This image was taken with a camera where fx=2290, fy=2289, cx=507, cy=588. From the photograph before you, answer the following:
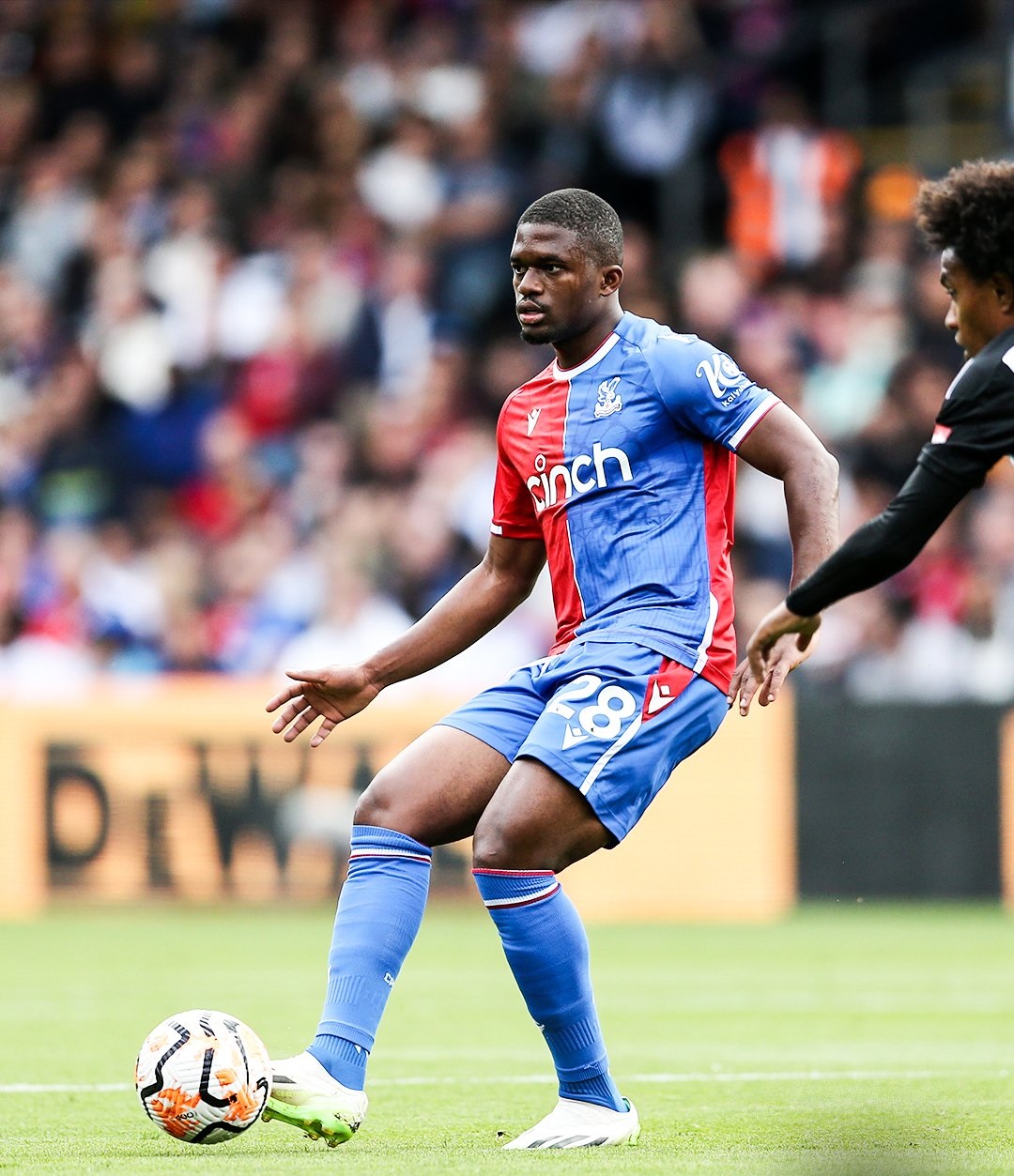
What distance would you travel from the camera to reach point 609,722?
5.48 meters

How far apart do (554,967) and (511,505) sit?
1.28 meters

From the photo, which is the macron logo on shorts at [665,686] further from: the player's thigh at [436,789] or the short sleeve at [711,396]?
the short sleeve at [711,396]

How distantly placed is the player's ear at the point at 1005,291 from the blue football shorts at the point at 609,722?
3.97 ft

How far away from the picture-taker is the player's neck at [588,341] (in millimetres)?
5867

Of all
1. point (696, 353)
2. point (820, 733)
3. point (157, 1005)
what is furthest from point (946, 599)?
point (696, 353)

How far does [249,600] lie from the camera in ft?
48.8

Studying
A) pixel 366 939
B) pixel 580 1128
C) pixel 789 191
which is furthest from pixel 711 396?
pixel 789 191

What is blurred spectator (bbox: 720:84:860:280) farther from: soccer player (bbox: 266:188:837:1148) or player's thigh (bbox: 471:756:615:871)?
player's thigh (bbox: 471:756:615:871)

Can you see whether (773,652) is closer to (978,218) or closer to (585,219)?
(978,218)

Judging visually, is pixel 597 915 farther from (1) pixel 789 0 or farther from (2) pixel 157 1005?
(1) pixel 789 0

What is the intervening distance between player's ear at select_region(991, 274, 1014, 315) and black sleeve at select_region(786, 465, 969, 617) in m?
0.40

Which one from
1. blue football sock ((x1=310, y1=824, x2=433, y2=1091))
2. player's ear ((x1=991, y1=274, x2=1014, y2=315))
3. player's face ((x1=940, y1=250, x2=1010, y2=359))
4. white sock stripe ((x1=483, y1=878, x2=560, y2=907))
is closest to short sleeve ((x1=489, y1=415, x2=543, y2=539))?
blue football sock ((x1=310, y1=824, x2=433, y2=1091))

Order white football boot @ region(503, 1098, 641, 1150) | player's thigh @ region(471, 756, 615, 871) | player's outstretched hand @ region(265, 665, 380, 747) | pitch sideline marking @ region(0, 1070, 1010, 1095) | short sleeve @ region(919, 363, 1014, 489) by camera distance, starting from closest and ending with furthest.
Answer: short sleeve @ region(919, 363, 1014, 489) < player's thigh @ region(471, 756, 615, 871) < white football boot @ region(503, 1098, 641, 1150) < player's outstretched hand @ region(265, 665, 380, 747) < pitch sideline marking @ region(0, 1070, 1010, 1095)

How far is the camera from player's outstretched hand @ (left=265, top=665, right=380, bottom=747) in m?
6.01
